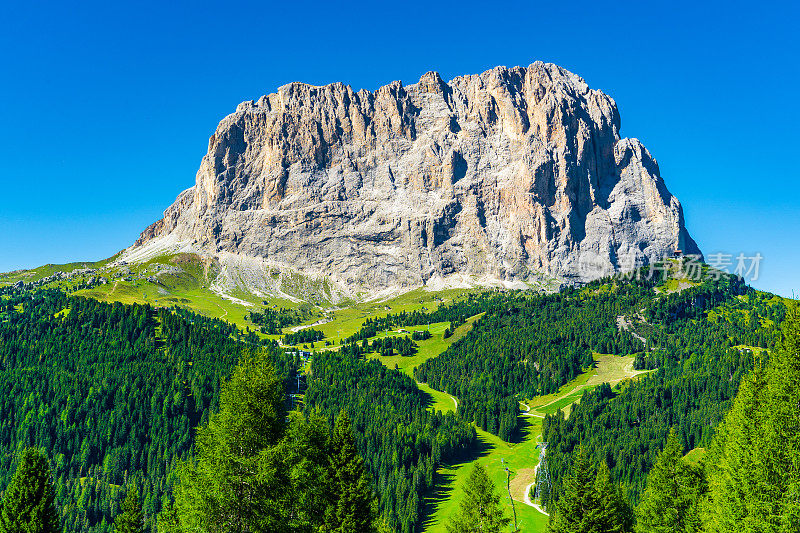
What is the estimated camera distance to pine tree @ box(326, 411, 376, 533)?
34.8 meters

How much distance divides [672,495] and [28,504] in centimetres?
4875

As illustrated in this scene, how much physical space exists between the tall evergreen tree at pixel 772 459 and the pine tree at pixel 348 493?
1996cm

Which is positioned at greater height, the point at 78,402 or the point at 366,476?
the point at 366,476

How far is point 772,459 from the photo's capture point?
27.9 m

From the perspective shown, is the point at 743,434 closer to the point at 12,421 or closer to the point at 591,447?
the point at 591,447

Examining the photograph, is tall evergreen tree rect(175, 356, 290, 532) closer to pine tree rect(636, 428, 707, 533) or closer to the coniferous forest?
the coniferous forest

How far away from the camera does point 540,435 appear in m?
187

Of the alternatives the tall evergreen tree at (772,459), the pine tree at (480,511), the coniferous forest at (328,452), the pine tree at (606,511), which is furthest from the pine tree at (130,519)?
the tall evergreen tree at (772,459)

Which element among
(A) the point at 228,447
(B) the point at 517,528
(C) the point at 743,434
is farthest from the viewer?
(B) the point at 517,528

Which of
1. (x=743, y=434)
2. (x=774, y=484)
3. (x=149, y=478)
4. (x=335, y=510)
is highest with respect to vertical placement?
(x=743, y=434)

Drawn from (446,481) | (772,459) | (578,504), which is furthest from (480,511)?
(446,481)

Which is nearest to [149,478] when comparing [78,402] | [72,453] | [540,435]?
[72,453]

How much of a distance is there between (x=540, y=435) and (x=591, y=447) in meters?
24.3

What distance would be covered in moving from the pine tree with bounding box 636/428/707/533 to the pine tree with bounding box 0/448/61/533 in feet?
151
